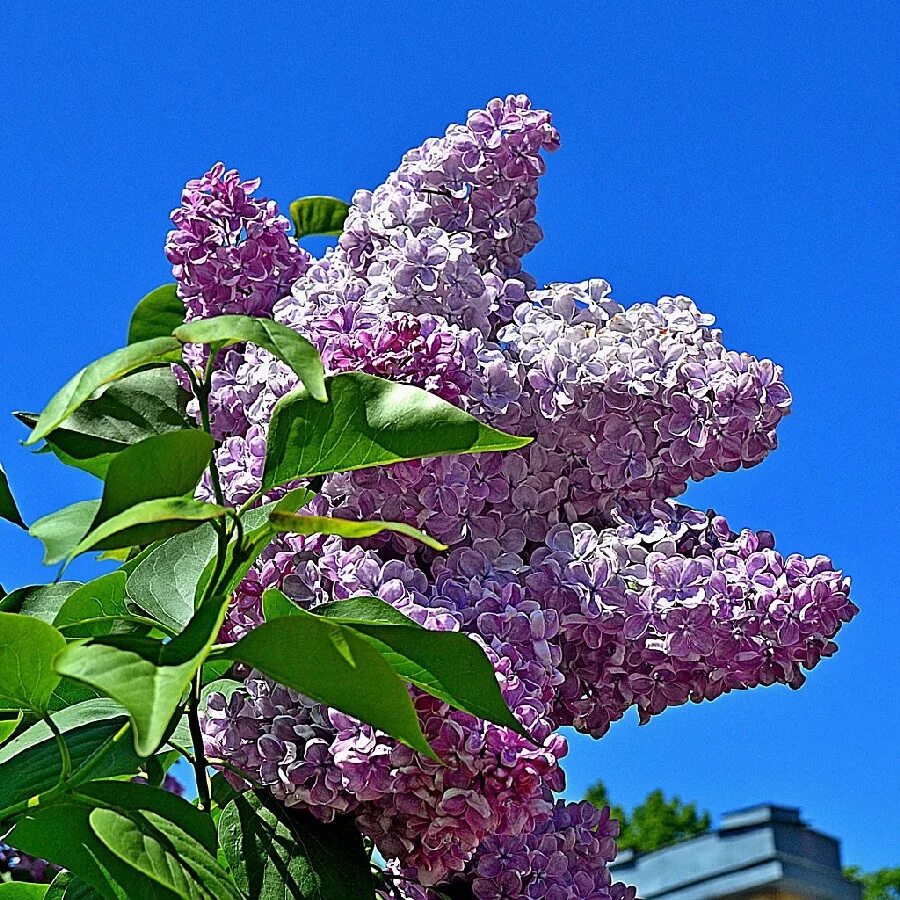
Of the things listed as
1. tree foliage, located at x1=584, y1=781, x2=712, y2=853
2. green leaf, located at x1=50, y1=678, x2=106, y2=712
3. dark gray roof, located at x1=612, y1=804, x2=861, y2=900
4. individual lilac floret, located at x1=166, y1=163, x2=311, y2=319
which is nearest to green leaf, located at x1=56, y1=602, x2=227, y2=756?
green leaf, located at x1=50, y1=678, x2=106, y2=712

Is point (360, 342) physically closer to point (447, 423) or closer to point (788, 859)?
point (447, 423)

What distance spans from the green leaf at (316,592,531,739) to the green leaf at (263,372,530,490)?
0.18 feet

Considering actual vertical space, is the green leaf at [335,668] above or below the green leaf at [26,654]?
below

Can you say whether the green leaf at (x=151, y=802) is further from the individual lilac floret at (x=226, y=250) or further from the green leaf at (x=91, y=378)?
the individual lilac floret at (x=226, y=250)

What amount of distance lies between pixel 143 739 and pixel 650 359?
1.07ft

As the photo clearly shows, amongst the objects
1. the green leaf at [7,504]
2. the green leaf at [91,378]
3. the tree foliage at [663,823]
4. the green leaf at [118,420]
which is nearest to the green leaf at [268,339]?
the green leaf at [91,378]

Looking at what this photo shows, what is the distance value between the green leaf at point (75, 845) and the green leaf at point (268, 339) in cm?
15

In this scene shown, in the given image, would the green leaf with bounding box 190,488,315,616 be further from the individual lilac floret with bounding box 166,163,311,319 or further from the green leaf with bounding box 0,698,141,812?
the individual lilac floret with bounding box 166,163,311,319

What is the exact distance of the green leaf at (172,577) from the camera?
0.46 meters

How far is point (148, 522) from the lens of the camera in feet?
1.11

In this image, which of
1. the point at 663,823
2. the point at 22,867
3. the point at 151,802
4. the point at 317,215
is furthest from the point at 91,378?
the point at 663,823

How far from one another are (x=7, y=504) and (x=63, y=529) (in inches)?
6.2

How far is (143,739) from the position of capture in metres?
0.29

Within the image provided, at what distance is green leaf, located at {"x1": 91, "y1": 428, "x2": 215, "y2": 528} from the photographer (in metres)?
0.37
